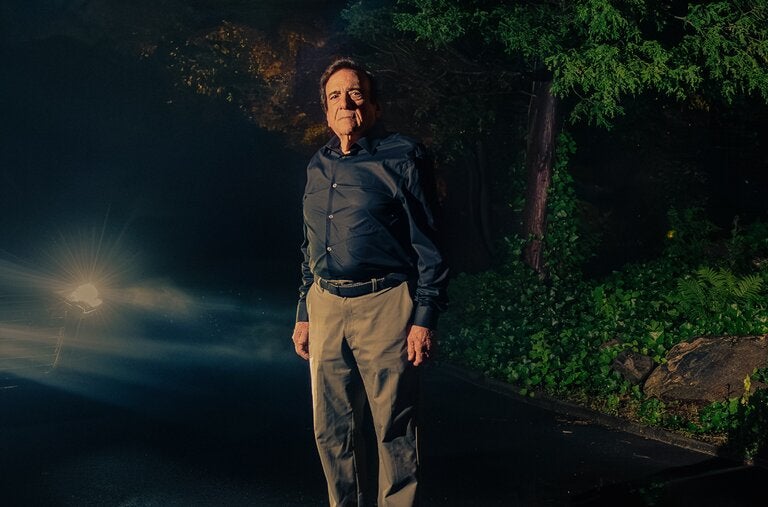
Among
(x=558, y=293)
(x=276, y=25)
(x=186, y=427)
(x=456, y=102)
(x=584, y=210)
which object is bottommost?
(x=186, y=427)

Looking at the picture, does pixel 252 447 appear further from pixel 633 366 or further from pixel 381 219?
pixel 633 366

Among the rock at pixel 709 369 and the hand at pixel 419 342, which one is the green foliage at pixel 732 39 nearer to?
the rock at pixel 709 369

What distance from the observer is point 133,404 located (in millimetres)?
8648

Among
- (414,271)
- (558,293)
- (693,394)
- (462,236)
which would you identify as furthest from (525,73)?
(414,271)

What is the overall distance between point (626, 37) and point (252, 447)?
21.4 ft

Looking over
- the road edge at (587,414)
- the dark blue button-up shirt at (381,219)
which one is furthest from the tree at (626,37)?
the dark blue button-up shirt at (381,219)

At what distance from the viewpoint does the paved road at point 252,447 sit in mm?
6168

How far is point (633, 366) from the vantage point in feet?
30.7

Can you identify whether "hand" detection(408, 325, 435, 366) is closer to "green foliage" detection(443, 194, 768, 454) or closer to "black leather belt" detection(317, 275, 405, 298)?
"black leather belt" detection(317, 275, 405, 298)

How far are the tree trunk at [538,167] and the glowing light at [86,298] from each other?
645cm

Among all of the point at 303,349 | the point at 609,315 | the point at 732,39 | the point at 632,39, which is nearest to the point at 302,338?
the point at 303,349

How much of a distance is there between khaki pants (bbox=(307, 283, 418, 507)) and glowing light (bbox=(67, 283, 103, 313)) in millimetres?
4650

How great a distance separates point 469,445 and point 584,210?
968cm

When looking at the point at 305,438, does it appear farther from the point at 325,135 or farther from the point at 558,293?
the point at 325,135
